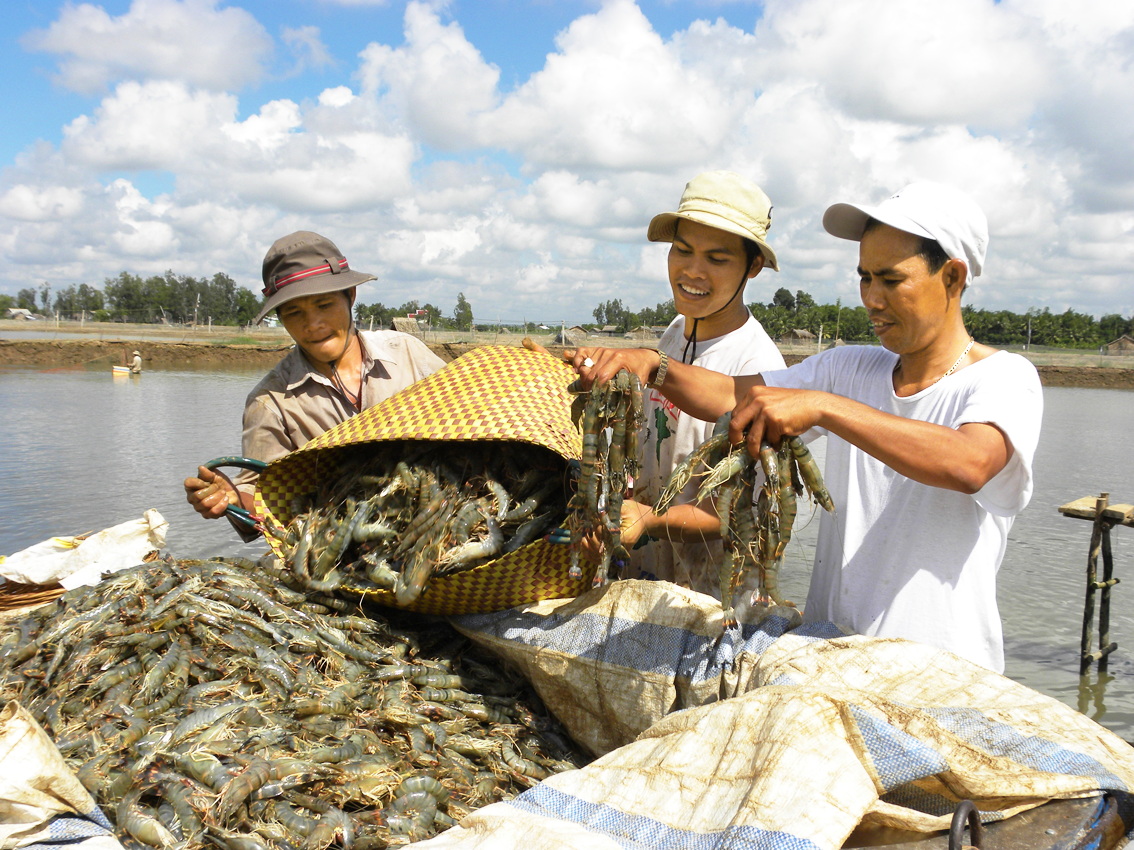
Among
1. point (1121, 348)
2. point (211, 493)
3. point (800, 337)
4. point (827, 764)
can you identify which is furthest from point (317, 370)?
point (1121, 348)

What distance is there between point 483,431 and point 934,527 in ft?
4.48

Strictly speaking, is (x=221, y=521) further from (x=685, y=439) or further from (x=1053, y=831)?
(x=1053, y=831)

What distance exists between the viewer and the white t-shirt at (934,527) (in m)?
2.02

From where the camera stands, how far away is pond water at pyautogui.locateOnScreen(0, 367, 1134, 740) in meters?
7.30

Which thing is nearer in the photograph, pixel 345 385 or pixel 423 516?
pixel 423 516

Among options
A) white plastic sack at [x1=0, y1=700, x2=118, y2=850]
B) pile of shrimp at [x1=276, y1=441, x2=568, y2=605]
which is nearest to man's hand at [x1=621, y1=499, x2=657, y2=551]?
pile of shrimp at [x1=276, y1=441, x2=568, y2=605]

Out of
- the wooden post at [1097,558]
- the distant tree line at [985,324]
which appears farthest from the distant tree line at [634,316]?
the wooden post at [1097,558]

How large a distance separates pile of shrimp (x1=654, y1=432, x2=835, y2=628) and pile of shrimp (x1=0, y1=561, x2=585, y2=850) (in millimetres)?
937

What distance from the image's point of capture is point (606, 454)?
2404 mm

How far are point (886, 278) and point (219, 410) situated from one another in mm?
21092

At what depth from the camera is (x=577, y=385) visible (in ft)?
8.21

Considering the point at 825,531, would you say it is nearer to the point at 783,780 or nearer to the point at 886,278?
the point at 886,278

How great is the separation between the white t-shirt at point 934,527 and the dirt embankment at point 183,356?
28.8 metres

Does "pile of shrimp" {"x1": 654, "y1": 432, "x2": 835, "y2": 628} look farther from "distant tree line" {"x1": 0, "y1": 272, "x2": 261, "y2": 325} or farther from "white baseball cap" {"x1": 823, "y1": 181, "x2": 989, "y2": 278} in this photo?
"distant tree line" {"x1": 0, "y1": 272, "x2": 261, "y2": 325}
